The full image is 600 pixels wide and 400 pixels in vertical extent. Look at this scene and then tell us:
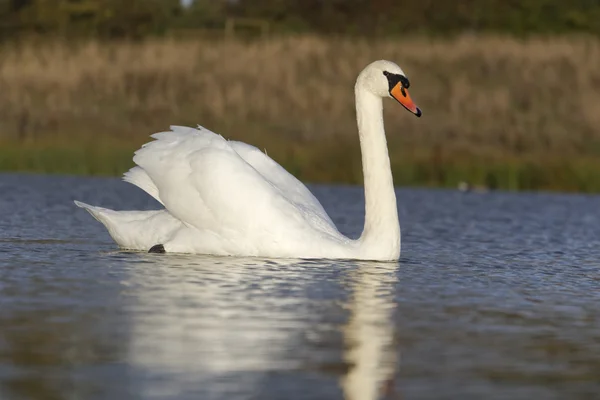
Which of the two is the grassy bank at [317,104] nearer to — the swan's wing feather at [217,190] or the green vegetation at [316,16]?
the green vegetation at [316,16]

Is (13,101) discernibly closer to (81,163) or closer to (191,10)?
(81,163)

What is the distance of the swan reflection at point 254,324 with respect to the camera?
639cm

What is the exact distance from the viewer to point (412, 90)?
27.0 m

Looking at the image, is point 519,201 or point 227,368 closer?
point 227,368

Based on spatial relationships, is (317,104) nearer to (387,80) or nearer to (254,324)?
(387,80)

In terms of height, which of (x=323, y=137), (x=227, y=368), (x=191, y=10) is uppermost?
(x=191, y=10)

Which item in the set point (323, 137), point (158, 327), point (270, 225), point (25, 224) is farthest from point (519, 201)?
point (158, 327)

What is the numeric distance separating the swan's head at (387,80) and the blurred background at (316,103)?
10969 mm

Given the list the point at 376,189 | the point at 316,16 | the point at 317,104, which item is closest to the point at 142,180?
the point at 376,189

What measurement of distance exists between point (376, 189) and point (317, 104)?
47.5 feet

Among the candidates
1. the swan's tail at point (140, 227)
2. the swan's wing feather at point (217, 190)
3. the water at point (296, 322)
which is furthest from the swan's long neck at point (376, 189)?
the swan's tail at point (140, 227)

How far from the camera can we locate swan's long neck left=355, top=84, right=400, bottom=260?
442 inches

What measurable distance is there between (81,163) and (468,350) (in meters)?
16.0

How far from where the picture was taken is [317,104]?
85.1ft
